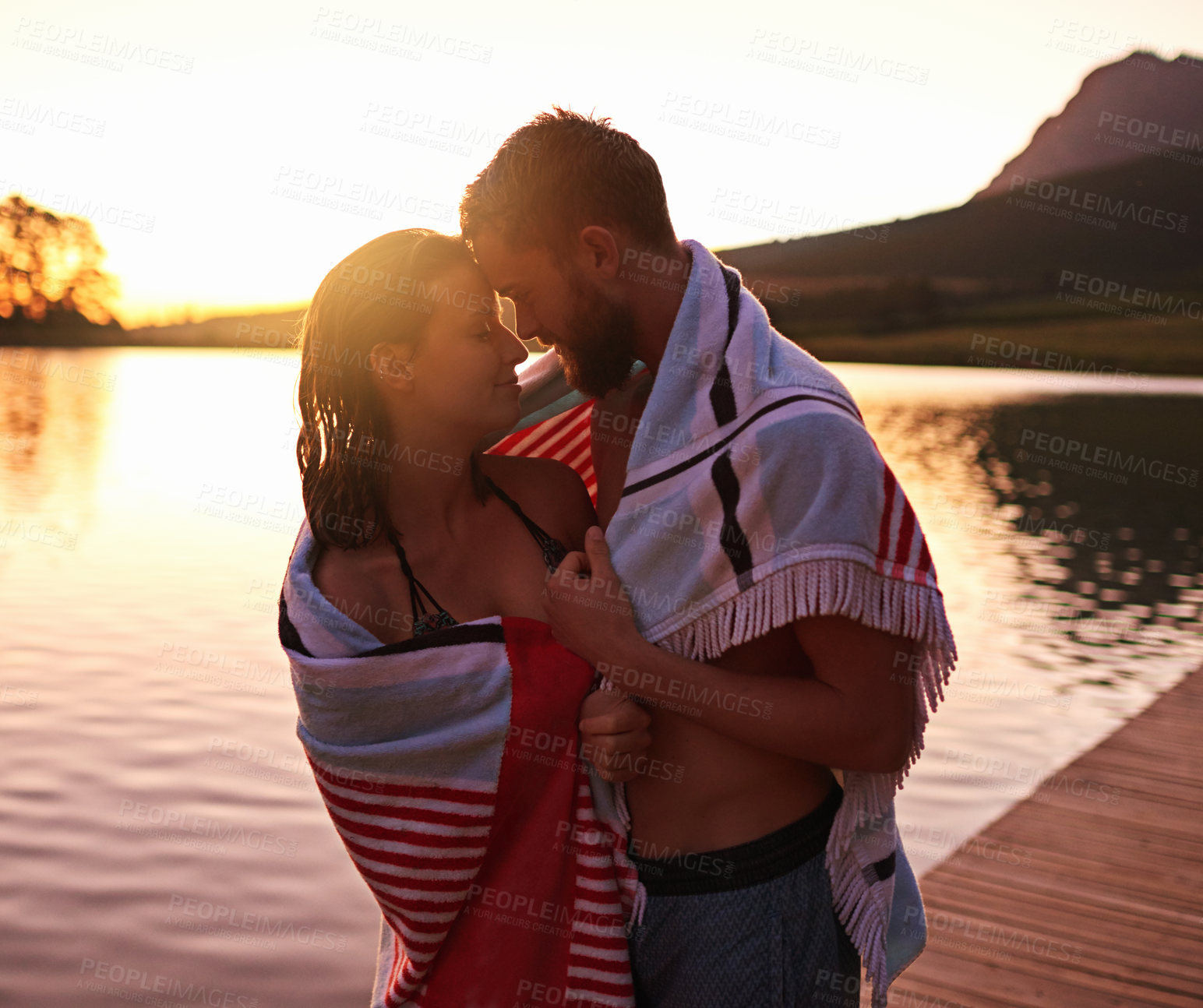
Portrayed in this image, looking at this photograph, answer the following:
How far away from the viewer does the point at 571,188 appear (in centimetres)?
177

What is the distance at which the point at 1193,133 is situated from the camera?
109m

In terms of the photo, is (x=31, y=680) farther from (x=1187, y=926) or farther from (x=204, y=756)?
(x=1187, y=926)

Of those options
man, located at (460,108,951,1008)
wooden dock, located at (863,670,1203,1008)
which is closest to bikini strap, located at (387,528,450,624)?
man, located at (460,108,951,1008)

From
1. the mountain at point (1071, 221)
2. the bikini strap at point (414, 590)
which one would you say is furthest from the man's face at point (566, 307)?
the mountain at point (1071, 221)

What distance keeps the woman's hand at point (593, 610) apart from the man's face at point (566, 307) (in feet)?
1.20

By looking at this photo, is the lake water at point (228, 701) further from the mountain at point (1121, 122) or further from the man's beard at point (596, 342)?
the mountain at point (1121, 122)

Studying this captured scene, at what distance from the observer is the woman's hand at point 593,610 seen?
1.56 meters

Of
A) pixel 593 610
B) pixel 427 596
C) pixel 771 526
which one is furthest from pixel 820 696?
pixel 427 596

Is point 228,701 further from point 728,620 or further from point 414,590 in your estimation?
point 728,620

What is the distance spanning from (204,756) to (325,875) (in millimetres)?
1478

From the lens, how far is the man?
1488 millimetres

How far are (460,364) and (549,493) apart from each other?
1.10 feet

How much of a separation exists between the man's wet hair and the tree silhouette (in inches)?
2256

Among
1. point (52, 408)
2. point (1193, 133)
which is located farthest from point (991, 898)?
point (1193, 133)
